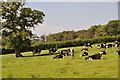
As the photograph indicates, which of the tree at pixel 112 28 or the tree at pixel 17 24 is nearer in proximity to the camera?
the tree at pixel 17 24

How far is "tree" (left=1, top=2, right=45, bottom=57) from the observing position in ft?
115

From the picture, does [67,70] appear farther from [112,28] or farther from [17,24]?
[112,28]

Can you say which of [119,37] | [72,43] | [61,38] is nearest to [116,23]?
[61,38]

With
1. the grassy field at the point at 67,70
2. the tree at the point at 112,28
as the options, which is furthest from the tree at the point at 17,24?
the tree at the point at 112,28

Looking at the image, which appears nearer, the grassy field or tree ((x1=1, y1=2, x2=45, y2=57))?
the grassy field

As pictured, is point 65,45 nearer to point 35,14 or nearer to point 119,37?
point 119,37

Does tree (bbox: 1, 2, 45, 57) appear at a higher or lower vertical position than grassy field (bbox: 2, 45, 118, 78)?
higher

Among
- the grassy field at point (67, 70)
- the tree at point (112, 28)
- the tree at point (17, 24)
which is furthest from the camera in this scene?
the tree at point (112, 28)

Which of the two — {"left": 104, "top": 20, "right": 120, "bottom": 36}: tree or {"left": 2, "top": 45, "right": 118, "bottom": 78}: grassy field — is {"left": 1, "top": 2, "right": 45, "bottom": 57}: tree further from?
{"left": 104, "top": 20, "right": 120, "bottom": 36}: tree

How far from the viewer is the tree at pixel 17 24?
35.1 m

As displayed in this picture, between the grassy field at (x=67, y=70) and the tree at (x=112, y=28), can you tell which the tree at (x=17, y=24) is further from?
the tree at (x=112, y=28)

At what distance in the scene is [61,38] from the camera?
95.5 metres

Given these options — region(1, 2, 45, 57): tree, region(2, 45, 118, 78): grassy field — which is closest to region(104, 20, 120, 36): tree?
region(1, 2, 45, 57): tree

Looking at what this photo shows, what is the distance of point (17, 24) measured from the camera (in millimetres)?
36094
